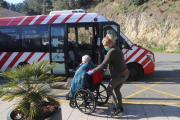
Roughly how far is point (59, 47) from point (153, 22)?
1868 cm

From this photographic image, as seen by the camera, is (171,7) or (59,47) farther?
(171,7)

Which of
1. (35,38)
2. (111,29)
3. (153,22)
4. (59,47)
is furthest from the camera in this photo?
(153,22)

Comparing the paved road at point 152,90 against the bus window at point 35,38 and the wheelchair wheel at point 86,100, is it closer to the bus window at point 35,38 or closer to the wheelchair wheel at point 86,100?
the wheelchair wheel at point 86,100

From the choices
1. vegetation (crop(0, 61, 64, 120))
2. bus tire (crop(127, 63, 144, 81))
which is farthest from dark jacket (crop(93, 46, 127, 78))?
bus tire (crop(127, 63, 144, 81))

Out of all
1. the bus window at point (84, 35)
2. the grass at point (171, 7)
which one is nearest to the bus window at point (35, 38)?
the bus window at point (84, 35)

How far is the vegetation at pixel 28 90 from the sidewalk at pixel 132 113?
1.40m

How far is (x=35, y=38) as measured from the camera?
795 cm

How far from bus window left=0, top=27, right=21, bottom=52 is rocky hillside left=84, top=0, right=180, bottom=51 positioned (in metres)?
16.7

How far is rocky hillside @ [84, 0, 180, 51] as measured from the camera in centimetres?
2091

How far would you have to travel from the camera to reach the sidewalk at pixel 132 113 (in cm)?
427

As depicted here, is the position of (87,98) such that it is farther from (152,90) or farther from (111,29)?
(111,29)

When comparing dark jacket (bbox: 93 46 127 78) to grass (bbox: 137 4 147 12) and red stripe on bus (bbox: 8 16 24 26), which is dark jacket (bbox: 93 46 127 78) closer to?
red stripe on bus (bbox: 8 16 24 26)

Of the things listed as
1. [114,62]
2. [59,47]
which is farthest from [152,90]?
[59,47]

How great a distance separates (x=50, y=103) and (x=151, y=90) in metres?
4.33
